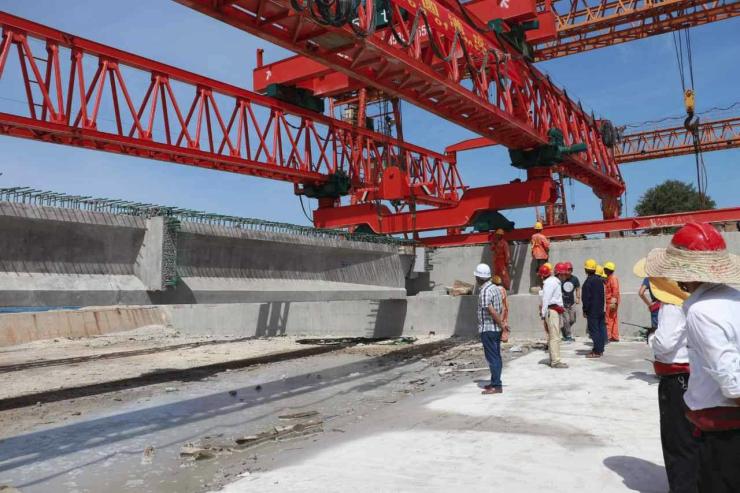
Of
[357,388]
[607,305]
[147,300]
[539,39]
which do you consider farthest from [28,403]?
[539,39]

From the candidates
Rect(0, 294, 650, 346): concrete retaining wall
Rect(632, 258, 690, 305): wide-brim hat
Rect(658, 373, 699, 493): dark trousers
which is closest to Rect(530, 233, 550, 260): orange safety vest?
Rect(0, 294, 650, 346): concrete retaining wall

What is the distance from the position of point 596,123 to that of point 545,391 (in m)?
22.4

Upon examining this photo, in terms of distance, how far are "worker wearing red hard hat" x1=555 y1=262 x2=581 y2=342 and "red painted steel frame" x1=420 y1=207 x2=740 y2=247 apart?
14.1 feet

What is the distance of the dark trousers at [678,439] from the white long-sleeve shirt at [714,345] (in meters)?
1.02

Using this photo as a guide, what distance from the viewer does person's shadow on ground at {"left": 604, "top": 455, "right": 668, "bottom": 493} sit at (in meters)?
4.23

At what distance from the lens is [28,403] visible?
30.5 ft

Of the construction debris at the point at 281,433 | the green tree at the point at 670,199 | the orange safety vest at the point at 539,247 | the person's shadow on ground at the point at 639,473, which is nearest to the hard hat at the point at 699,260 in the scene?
the person's shadow on ground at the point at 639,473

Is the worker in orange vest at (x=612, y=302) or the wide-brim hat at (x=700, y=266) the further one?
the worker in orange vest at (x=612, y=302)

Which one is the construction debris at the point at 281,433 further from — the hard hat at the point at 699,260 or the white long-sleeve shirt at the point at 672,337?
the hard hat at the point at 699,260

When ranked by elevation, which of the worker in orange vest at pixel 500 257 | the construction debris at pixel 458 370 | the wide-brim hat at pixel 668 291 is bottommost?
the construction debris at pixel 458 370

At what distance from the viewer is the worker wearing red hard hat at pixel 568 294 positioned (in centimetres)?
1204

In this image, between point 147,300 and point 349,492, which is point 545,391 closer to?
point 349,492

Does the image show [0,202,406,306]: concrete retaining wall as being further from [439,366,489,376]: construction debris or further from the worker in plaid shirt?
the worker in plaid shirt

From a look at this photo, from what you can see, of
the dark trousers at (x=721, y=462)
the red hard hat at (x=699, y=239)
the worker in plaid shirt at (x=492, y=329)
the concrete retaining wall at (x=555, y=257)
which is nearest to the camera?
the dark trousers at (x=721, y=462)
